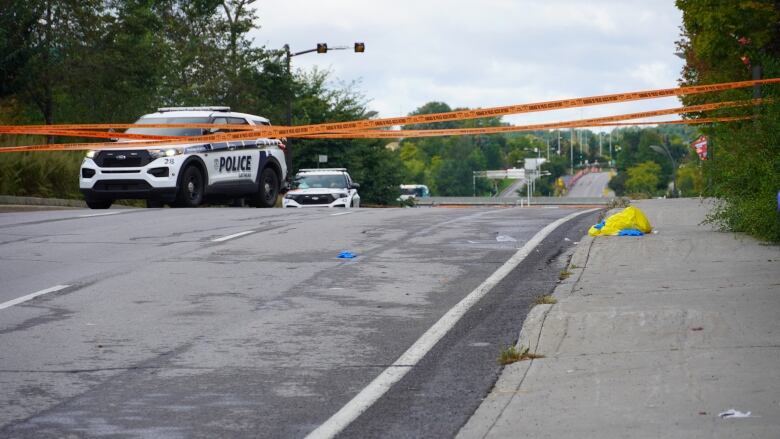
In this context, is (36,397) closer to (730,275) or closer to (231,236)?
(730,275)

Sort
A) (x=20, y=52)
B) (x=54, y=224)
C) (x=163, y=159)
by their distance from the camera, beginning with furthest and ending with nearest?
(x=20, y=52) → (x=163, y=159) → (x=54, y=224)

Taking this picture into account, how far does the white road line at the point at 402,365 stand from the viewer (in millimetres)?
6539

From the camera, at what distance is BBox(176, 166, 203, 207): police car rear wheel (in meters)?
24.0

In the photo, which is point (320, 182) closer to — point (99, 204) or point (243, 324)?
point (99, 204)

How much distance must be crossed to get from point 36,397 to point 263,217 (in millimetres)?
13074

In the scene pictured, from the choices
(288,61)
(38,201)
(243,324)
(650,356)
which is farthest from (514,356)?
(288,61)

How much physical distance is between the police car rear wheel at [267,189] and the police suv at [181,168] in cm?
3

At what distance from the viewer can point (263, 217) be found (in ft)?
66.7

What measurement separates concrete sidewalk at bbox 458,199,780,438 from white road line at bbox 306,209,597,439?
0.66 m

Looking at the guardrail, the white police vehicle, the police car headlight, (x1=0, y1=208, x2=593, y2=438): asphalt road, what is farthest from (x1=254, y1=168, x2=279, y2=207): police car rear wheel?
the guardrail

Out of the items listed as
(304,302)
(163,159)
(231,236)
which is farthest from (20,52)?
(304,302)

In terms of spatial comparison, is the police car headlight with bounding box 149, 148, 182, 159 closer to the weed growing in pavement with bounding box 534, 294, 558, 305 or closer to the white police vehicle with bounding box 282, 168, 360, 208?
the white police vehicle with bounding box 282, 168, 360, 208

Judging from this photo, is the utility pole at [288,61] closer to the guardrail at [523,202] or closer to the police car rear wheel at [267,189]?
the police car rear wheel at [267,189]

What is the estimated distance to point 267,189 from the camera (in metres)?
26.8
